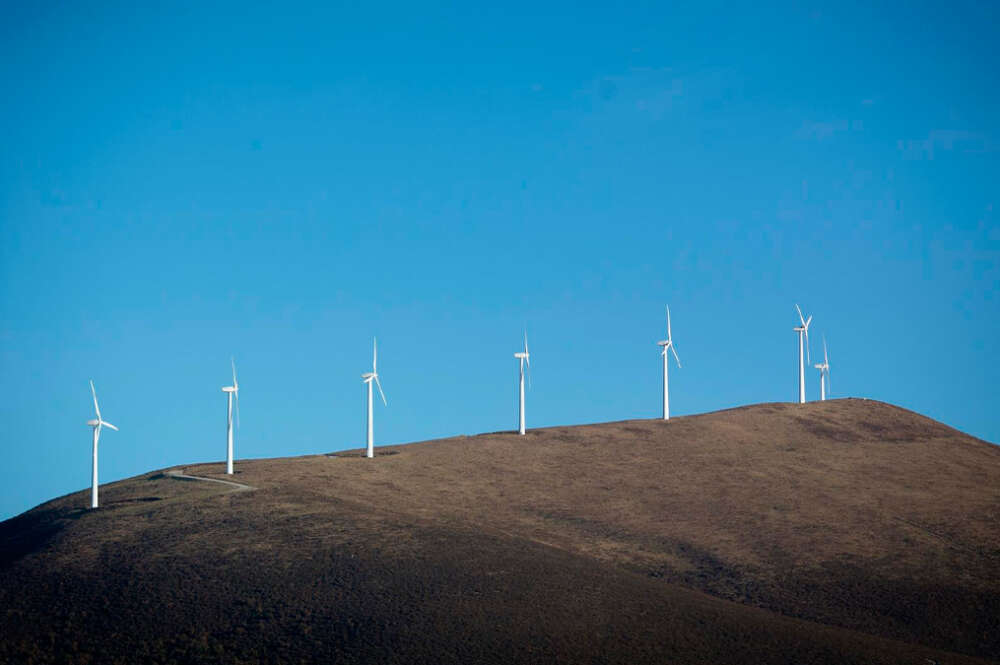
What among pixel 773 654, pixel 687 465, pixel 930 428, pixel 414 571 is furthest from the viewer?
pixel 930 428

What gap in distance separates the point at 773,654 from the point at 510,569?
1372 cm

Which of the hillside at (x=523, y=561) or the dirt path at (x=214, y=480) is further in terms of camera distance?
the dirt path at (x=214, y=480)

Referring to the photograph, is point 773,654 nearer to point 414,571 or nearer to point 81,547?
point 414,571

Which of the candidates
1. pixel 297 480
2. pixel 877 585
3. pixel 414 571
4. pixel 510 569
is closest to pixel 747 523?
pixel 877 585

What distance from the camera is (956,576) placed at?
53500 mm

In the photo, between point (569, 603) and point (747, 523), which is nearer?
point (569, 603)

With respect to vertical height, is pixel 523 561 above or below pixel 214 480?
below

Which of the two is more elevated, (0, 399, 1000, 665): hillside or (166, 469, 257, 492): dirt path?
(166, 469, 257, 492): dirt path

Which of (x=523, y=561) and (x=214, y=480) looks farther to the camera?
(x=214, y=480)

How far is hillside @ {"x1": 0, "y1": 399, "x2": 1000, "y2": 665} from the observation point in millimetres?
40594

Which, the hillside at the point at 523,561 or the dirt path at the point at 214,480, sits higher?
the dirt path at the point at 214,480

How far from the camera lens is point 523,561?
49094mm

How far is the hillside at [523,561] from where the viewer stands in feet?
133

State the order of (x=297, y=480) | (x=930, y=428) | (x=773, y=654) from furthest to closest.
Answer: (x=930, y=428) < (x=297, y=480) < (x=773, y=654)
